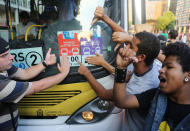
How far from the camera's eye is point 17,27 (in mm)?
2018

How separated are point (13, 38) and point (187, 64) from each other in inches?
70.0

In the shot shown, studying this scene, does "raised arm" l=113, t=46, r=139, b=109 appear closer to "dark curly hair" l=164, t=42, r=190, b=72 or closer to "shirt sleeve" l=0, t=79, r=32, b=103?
"dark curly hair" l=164, t=42, r=190, b=72

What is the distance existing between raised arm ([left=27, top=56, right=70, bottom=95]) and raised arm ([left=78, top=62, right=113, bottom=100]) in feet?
0.54

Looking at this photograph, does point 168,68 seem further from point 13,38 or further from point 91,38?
point 13,38

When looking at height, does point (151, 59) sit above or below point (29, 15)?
below

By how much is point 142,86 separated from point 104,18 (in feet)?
2.89

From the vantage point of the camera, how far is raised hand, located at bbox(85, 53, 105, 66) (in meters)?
2.03

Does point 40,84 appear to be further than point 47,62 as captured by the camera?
No

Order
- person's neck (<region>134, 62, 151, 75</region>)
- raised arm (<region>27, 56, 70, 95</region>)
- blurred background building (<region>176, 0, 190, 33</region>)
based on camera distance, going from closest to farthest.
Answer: raised arm (<region>27, 56, 70, 95</region>), person's neck (<region>134, 62, 151, 75</region>), blurred background building (<region>176, 0, 190, 33</region>)

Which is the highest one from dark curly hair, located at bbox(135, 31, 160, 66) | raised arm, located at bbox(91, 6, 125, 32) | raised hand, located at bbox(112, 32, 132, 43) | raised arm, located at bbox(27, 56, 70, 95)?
raised arm, located at bbox(91, 6, 125, 32)

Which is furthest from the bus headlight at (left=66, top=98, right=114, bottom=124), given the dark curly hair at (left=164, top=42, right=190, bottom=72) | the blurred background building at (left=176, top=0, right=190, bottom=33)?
the blurred background building at (left=176, top=0, right=190, bottom=33)

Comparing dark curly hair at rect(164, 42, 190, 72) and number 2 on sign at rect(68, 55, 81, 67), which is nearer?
dark curly hair at rect(164, 42, 190, 72)

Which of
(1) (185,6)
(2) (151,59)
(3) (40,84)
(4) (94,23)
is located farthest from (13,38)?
(1) (185,6)

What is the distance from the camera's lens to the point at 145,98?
59.5 inches
